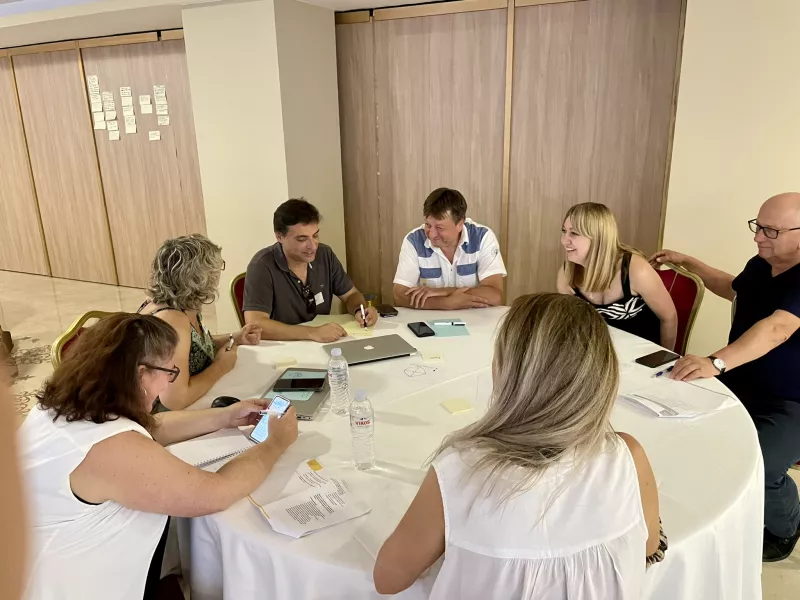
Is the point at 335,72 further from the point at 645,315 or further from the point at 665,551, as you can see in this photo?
the point at 665,551

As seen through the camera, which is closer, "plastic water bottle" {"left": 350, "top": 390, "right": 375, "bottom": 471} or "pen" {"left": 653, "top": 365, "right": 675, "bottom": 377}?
"plastic water bottle" {"left": 350, "top": 390, "right": 375, "bottom": 471}

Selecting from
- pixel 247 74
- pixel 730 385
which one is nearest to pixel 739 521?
pixel 730 385

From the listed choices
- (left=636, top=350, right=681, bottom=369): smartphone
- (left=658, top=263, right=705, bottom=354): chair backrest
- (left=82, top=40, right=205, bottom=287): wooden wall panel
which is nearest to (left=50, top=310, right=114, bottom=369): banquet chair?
(left=636, top=350, right=681, bottom=369): smartphone

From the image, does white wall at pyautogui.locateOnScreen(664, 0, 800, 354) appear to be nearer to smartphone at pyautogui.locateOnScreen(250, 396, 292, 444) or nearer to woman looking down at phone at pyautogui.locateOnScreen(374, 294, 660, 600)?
woman looking down at phone at pyautogui.locateOnScreen(374, 294, 660, 600)

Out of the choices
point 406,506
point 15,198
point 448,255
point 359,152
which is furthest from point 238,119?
point 15,198

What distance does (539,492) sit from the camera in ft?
3.65

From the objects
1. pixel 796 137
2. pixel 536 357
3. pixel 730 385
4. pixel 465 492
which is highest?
pixel 796 137

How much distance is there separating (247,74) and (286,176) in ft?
2.32

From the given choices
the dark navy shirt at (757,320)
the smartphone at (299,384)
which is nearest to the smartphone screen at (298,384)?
the smartphone at (299,384)

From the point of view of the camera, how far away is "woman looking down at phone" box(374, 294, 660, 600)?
111 cm

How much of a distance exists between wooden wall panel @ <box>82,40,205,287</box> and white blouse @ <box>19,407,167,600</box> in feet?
14.4

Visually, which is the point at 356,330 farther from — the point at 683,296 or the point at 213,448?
the point at 683,296

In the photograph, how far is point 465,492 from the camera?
1.12m

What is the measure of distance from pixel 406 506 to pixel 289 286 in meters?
1.63
